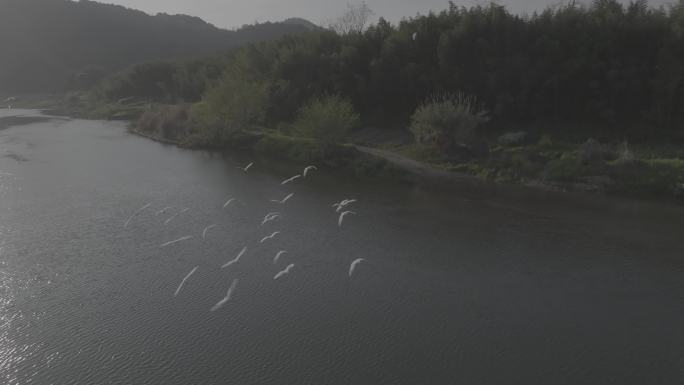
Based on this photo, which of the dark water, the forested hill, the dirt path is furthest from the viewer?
the forested hill

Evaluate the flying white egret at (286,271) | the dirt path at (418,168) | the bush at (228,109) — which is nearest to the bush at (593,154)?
the dirt path at (418,168)

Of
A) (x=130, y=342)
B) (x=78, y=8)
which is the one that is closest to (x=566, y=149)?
(x=130, y=342)

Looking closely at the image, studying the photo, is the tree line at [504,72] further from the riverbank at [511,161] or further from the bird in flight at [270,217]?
the bird in flight at [270,217]

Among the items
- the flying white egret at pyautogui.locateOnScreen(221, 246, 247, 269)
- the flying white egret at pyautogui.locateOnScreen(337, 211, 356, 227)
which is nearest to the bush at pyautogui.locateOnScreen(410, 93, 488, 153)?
the flying white egret at pyautogui.locateOnScreen(337, 211, 356, 227)

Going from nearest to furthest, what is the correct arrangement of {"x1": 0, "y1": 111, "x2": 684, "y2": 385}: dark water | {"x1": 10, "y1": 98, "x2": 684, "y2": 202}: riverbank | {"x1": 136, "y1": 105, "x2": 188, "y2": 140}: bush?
{"x1": 0, "y1": 111, "x2": 684, "y2": 385}: dark water < {"x1": 10, "y1": 98, "x2": 684, "y2": 202}: riverbank < {"x1": 136, "y1": 105, "x2": 188, "y2": 140}: bush

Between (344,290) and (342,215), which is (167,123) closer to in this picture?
(342,215)

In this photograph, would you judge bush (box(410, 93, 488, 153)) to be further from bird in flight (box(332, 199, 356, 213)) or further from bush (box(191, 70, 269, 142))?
bush (box(191, 70, 269, 142))
